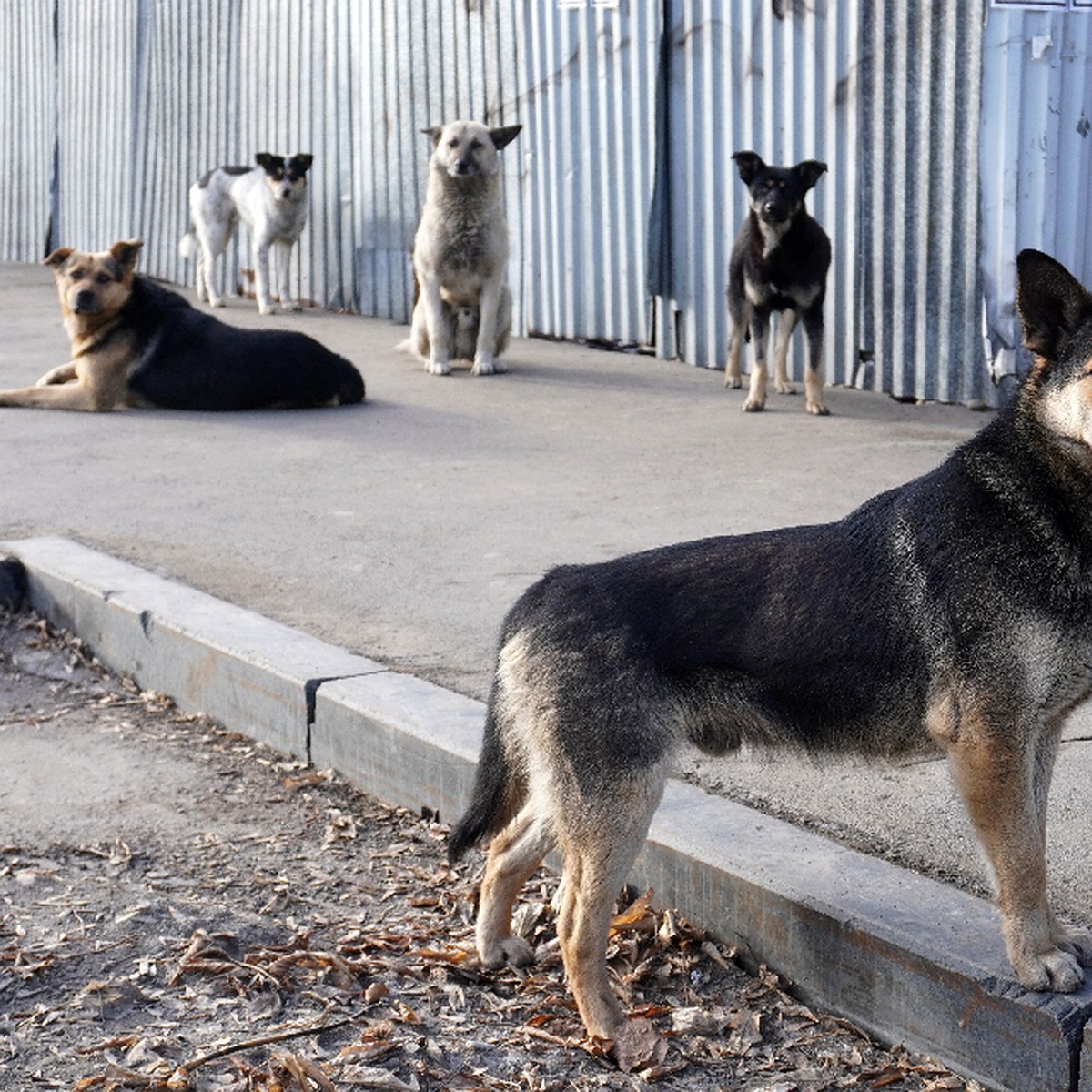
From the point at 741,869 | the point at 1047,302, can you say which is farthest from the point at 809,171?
the point at 741,869

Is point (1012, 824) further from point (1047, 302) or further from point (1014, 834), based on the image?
Answer: point (1047, 302)

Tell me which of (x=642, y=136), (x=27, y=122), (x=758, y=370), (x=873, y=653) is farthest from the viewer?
(x=27, y=122)

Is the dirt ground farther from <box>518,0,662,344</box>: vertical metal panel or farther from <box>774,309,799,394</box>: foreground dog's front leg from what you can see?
<box>518,0,662,344</box>: vertical metal panel

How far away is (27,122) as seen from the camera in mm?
20391

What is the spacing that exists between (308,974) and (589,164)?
9861 millimetres

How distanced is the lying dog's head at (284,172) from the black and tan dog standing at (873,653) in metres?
12.1

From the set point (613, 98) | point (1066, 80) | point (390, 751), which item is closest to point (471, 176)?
point (613, 98)

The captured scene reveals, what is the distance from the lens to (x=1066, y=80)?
8.98m

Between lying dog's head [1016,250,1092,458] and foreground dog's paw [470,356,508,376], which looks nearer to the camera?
lying dog's head [1016,250,1092,458]

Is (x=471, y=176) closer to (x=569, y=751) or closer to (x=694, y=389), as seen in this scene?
(x=694, y=389)

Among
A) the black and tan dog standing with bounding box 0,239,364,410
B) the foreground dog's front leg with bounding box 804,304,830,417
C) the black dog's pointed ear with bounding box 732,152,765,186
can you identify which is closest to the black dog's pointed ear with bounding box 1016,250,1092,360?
the foreground dog's front leg with bounding box 804,304,830,417

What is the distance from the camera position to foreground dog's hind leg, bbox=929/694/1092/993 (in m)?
3.04

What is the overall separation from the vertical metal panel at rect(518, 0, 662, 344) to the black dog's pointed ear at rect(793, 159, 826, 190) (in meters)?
2.21

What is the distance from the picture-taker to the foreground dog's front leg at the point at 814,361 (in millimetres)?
9852
